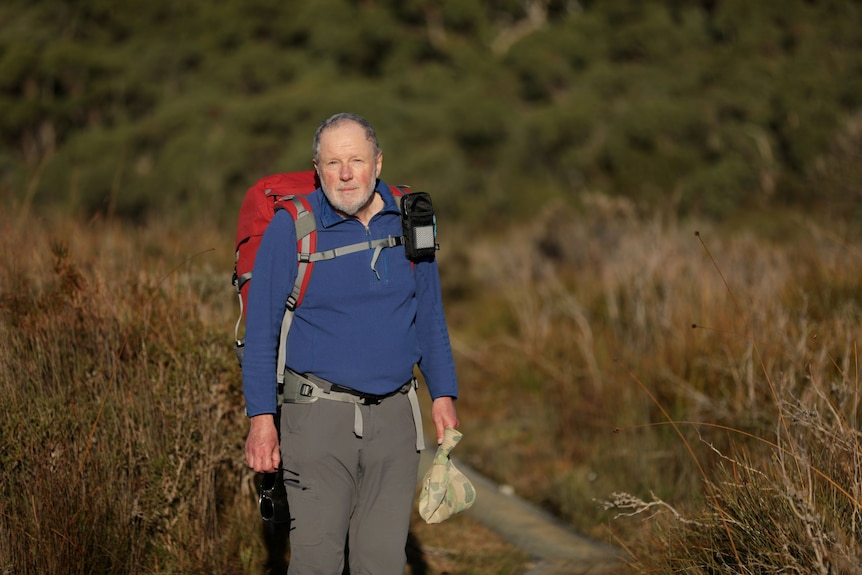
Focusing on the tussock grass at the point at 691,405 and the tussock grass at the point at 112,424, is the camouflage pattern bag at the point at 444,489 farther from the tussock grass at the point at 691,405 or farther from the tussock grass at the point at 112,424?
the tussock grass at the point at 112,424

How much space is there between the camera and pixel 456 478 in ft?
11.1

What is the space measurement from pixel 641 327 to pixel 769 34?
75.1 ft

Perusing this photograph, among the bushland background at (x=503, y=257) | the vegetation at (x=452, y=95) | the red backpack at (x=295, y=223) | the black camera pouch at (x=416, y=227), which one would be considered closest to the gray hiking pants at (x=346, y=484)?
the red backpack at (x=295, y=223)

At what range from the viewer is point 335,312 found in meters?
3.25

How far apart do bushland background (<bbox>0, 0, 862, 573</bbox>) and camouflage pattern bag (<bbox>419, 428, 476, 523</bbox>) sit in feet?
1.91

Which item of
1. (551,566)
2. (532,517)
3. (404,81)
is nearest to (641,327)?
(532,517)

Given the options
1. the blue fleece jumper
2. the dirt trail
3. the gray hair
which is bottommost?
the dirt trail

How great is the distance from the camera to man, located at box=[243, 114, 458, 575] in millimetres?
3158

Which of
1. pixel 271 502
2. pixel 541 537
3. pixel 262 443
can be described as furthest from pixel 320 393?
pixel 541 537

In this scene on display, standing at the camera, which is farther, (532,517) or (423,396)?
(423,396)

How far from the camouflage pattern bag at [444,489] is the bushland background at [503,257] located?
0.58 meters

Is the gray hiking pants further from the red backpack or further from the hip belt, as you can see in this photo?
the red backpack

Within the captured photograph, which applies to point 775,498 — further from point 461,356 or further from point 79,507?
point 461,356

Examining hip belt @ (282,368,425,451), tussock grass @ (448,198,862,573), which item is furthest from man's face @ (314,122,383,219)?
tussock grass @ (448,198,862,573)
